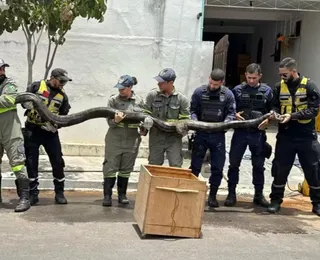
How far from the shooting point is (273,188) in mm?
7035

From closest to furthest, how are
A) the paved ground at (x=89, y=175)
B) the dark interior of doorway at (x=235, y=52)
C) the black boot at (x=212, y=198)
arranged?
the black boot at (x=212, y=198) → the paved ground at (x=89, y=175) → the dark interior of doorway at (x=235, y=52)

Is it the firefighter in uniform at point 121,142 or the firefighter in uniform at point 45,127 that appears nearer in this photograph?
the firefighter in uniform at point 45,127

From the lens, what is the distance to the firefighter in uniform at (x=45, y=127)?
6488 mm

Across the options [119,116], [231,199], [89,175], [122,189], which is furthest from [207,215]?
[89,175]

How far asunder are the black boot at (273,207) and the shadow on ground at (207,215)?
0.08 metres

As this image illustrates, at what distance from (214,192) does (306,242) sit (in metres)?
1.74

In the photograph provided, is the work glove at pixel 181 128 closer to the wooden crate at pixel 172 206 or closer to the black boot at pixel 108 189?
the black boot at pixel 108 189

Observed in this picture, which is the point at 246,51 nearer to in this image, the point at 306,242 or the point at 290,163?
the point at 290,163

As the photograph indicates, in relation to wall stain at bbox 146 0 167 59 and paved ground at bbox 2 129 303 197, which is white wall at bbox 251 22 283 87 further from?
paved ground at bbox 2 129 303 197

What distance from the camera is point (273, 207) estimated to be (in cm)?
691

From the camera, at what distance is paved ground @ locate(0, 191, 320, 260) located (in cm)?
491

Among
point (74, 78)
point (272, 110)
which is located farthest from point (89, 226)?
point (74, 78)

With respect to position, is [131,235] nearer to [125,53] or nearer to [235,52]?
[125,53]

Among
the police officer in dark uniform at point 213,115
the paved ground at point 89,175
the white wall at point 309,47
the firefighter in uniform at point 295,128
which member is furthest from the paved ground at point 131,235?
the white wall at point 309,47
